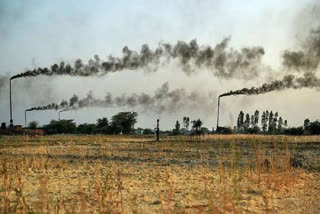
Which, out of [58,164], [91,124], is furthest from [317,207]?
[91,124]

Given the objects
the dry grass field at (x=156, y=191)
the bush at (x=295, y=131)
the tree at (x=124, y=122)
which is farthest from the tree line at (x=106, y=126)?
the dry grass field at (x=156, y=191)

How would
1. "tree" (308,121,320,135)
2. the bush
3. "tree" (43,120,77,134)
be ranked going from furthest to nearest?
"tree" (43,120,77,134) → the bush → "tree" (308,121,320,135)

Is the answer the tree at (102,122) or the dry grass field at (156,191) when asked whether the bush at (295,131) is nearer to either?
the tree at (102,122)

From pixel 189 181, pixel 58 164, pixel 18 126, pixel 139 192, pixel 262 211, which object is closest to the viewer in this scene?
pixel 262 211

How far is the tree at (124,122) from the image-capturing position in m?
71.1

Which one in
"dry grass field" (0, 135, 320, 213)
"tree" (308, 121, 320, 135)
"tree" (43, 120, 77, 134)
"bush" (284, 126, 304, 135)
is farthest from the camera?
"tree" (43, 120, 77, 134)

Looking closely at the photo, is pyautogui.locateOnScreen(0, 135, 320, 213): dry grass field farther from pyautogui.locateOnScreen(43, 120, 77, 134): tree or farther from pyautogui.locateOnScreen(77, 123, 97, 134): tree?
pyautogui.locateOnScreen(77, 123, 97, 134): tree

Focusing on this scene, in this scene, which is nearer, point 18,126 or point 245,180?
point 245,180

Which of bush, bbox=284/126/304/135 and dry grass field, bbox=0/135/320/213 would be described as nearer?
dry grass field, bbox=0/135/320/213

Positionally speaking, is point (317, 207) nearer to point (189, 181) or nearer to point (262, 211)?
point (262, 211)

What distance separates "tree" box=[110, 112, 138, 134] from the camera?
71144mm

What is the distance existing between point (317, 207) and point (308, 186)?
101 inches

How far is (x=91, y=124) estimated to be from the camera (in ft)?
248

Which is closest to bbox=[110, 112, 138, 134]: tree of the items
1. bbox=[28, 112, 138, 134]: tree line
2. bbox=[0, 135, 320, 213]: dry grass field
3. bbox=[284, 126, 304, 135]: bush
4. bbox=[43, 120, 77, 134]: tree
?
bbox=[28, 112, 138, 134]: tree line
